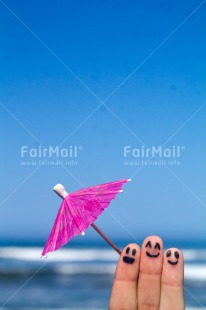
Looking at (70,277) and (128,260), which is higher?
(70,277)

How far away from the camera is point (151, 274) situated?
2055mm

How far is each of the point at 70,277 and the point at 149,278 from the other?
5512 millimetres

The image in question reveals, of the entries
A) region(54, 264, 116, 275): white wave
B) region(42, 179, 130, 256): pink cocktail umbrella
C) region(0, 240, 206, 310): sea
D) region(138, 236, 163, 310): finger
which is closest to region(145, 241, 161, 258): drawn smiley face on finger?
region(138, 236, 163, 310): finger

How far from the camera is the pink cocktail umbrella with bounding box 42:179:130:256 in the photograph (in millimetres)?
2129

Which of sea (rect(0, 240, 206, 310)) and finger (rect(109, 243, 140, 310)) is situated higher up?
sea (rect(0, 240, 206, 310))

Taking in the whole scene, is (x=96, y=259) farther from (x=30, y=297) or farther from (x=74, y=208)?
(x=74, y=208)

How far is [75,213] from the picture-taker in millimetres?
2148

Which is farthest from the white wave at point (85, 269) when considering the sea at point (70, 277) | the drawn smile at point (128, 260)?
the drawn smile at point (128, 260)

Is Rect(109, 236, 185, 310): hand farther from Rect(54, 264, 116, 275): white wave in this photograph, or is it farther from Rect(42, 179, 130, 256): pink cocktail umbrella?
Rect(54, 264, 116, 275): white wave

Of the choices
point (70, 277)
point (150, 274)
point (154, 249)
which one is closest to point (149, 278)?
point (150, 274)

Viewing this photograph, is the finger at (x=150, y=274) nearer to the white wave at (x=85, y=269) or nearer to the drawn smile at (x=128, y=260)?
Answer: the drawn smile at (x=128, y=260)

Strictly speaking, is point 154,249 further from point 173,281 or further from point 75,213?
point 75,213

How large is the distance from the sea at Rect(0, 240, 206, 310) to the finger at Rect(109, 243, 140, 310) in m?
3.39

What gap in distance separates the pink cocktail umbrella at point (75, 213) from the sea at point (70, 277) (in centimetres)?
338
